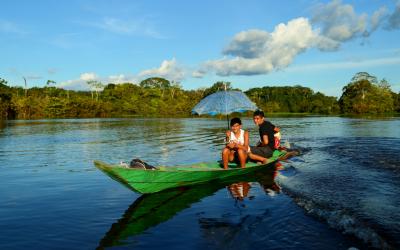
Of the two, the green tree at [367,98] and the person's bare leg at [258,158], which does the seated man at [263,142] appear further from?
the green tree at [367,98]

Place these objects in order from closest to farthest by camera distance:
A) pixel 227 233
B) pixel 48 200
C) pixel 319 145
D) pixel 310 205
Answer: pixel 227 233, pixel 310 205, pixel 48 200, pixel 319 145

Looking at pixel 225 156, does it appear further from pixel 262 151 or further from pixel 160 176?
pixel 160 176

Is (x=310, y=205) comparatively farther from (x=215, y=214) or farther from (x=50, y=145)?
(x=50, y=145)

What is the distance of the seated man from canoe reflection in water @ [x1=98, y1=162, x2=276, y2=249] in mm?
705

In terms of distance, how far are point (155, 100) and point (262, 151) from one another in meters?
92.0

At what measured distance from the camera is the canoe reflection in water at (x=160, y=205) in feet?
22.3

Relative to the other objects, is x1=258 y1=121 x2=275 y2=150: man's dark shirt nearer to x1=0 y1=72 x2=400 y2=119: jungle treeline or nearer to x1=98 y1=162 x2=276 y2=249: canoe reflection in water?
x1=98 y1=162 x2=276 y2=249: canoe reflection in water

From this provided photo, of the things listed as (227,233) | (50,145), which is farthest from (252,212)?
(50,145)

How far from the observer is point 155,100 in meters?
103

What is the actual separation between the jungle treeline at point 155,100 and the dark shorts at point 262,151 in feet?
174

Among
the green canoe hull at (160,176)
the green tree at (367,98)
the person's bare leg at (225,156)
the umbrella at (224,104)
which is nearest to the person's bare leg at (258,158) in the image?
the green canoe hull at (160,176)

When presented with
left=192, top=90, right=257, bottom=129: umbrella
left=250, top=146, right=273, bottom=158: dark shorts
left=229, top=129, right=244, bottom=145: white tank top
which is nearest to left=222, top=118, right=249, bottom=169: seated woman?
left=229, top=129, right=244, bottom=145: white tank top

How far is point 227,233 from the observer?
6.57 meters

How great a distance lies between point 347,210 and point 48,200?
23.4 feet
